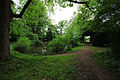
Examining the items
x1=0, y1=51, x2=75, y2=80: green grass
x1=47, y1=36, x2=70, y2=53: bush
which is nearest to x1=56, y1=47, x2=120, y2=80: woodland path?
x1=0, y1=51, x2=75, y2=80: green grass

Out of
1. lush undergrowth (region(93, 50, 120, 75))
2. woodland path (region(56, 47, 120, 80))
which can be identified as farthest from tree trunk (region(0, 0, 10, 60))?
lush undergrowth (region(93, 50, 120, 75))

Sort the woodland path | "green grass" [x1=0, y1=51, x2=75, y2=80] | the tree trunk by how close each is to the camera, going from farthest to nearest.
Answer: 1. the tree trunk
2. the woodland path
3. "green grass" [x1=0, y1=51, x2=75, y2=80]

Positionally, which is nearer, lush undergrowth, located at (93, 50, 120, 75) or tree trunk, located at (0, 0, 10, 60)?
tree trunk, located at (0, 0, 10, 60)

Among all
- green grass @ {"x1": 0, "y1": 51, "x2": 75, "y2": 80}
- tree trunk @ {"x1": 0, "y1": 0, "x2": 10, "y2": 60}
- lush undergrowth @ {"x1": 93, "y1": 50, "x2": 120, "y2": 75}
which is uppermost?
tree trunk @ {"x1": 0, "y1": 0, "x2": 10, "y2": 60}

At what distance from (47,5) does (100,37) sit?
601 inches

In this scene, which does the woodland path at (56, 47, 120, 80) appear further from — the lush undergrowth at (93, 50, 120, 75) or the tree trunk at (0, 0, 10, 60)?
the tree trunk at (0, 0, 10, 60)

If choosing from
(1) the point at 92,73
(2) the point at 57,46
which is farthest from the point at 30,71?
(2) the point at 57,46

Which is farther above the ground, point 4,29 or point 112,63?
point 4,29

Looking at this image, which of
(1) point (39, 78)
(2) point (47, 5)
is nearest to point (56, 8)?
(2) point (47, 5)

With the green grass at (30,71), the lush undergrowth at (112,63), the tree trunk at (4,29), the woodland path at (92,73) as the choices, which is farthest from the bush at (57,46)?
the tree trunk at (4,29)

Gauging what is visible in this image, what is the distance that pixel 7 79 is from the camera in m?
2.08

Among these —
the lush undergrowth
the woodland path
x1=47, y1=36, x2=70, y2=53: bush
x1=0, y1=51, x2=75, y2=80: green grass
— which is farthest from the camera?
x1=47, y1=36, x2=70, y2=53: bush

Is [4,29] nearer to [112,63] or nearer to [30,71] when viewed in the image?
[30,71]

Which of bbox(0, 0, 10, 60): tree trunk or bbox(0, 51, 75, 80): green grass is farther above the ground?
bbox(0, 0, 10, 60): tree trunk
